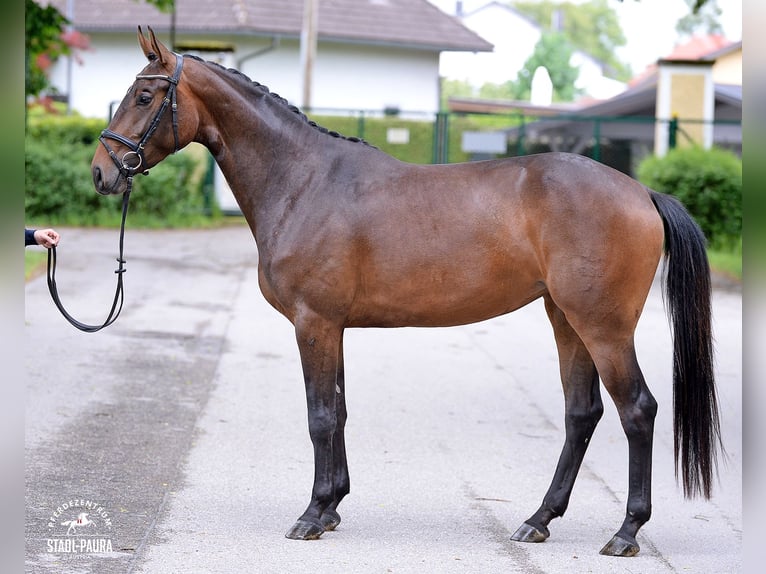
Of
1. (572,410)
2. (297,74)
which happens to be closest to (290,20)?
(297,74)

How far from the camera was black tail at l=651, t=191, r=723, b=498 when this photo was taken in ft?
17.0

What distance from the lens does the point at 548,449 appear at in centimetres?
734

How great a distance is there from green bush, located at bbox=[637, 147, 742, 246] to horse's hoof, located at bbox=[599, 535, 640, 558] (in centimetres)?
1559

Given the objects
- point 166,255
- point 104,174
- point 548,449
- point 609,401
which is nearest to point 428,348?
point 609,401

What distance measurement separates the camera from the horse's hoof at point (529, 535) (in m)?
5.24

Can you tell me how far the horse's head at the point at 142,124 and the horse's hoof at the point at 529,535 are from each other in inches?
104

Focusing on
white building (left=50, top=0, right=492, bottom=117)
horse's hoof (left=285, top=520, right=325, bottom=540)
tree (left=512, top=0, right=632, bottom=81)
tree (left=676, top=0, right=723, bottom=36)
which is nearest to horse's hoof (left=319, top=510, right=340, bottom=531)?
horse's hoof (left=285, top=520, right=325, bottom=540)

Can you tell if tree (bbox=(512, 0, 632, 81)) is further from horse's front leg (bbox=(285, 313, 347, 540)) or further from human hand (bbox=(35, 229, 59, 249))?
human hand (bbox=(35, 229, 59, 249))

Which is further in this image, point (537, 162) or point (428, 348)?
point (428, 348)

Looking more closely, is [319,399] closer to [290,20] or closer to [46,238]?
[46,238]

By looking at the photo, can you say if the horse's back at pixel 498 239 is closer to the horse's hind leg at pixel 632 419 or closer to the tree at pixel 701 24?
the horse's hind leg at pixel 632 419

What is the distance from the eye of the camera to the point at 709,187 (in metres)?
19.9

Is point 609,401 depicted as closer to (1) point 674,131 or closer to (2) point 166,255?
(2) point 166,255

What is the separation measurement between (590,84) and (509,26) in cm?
849
